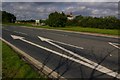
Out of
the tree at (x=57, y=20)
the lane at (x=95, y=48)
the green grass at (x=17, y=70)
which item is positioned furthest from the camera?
the tree at (x=57, y=20)

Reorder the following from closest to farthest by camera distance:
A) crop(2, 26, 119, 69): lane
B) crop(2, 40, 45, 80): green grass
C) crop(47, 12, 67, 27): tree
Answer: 1. crop(2, 40, 45, 80): green grass
2. crop(2, 26, 119, 69): lane
3. crop(47, 12, 67, 27): tree

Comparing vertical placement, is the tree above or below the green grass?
above

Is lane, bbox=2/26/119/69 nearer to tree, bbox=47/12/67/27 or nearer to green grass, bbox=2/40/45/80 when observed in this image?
green grass, bbox=2/40/45/80

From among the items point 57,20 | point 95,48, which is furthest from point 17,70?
point 57,20

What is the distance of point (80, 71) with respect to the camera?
9.92 metres

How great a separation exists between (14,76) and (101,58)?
5316mm

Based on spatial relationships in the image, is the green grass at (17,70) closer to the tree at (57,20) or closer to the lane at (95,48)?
the lane at (95,48)

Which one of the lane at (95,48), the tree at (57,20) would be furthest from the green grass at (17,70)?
the tree at (57,20)

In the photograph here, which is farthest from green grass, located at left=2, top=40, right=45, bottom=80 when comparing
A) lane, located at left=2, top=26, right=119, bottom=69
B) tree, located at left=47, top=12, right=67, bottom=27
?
tree, located at left=47, top=12, right=67, bottom=27

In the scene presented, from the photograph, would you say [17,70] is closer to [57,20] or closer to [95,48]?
[95,48]

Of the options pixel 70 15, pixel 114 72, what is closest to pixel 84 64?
pixel 114 72

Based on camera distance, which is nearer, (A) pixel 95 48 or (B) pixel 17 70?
(B) pixel 17 70

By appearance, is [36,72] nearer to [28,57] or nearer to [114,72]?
[114,72]

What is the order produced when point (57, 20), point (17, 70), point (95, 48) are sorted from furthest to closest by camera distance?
point (57, 20)
point (95, 48)
point (17, 70)
